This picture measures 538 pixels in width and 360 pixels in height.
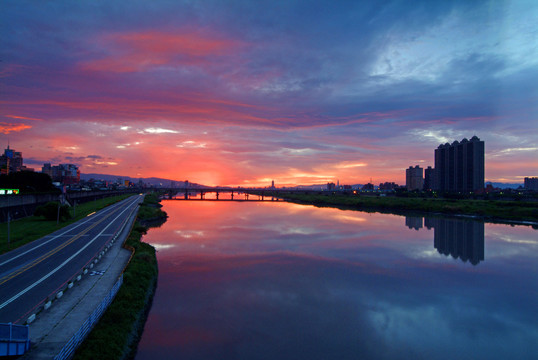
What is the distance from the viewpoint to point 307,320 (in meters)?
21.6

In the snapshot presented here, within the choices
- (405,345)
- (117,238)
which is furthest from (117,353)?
(117,238)

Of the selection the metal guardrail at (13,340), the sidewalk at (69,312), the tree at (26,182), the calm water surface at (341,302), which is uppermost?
the tree at (26,182)

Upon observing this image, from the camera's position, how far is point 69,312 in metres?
17.1

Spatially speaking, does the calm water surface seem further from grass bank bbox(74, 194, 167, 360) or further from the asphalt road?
the asphalt road

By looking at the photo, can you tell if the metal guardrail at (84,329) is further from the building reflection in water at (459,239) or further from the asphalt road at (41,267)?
the building reflection in water at (459,239)

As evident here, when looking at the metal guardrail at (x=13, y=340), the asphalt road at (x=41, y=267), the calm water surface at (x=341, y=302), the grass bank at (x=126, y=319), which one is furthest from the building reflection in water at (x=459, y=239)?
the metal guardrail at (x=13, y=340)

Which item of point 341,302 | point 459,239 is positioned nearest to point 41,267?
point 341,302

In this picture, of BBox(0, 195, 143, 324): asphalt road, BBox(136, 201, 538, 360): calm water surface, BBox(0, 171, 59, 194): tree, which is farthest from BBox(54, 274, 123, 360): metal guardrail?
BBox(0, 171, 59, 194): tree

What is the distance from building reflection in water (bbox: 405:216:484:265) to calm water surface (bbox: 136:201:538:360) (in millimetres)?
611

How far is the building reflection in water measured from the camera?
143 feet

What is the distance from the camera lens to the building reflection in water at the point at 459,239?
43.7 m

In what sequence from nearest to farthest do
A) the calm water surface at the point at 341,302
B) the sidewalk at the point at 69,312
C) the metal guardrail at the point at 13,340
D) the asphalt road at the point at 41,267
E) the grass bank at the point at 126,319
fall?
the metal guardrail at the point at 13,340 → the sidewalk at the point at 69,312 → the grass bank at the point at 126,319 → the asphalt road at the point at 41,267 → the calm water surface at the point at 341,302

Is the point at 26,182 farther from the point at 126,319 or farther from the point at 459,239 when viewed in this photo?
the point at 459,239

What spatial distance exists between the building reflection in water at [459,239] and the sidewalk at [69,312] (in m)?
41.0
